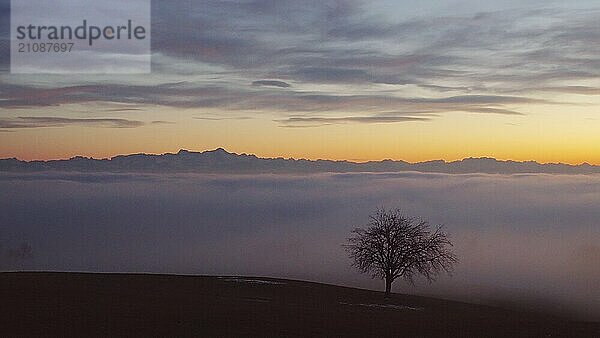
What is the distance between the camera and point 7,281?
57.8 metres

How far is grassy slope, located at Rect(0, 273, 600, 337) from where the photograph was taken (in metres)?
40.8

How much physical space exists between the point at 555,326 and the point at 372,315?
12939mm

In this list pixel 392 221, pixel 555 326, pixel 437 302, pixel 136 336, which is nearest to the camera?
pixel 136 336

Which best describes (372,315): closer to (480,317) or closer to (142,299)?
(480,317)

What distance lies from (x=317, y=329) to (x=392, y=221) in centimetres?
2099

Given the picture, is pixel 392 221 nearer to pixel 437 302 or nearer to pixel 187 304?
pixel 437 302

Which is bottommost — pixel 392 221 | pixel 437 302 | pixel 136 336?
pixel 437 302

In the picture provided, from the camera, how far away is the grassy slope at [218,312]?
1606 inches

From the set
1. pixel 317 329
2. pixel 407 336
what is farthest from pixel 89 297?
pixel 407 336

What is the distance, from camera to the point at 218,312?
4712cm

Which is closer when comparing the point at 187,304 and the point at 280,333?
the point at 280,333

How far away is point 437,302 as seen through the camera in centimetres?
6906

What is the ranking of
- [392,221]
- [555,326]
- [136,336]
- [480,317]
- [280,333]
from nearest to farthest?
[136,336], [280,333], [555,326], [480,317], [392,221]

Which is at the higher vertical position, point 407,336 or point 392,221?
point 392,221
